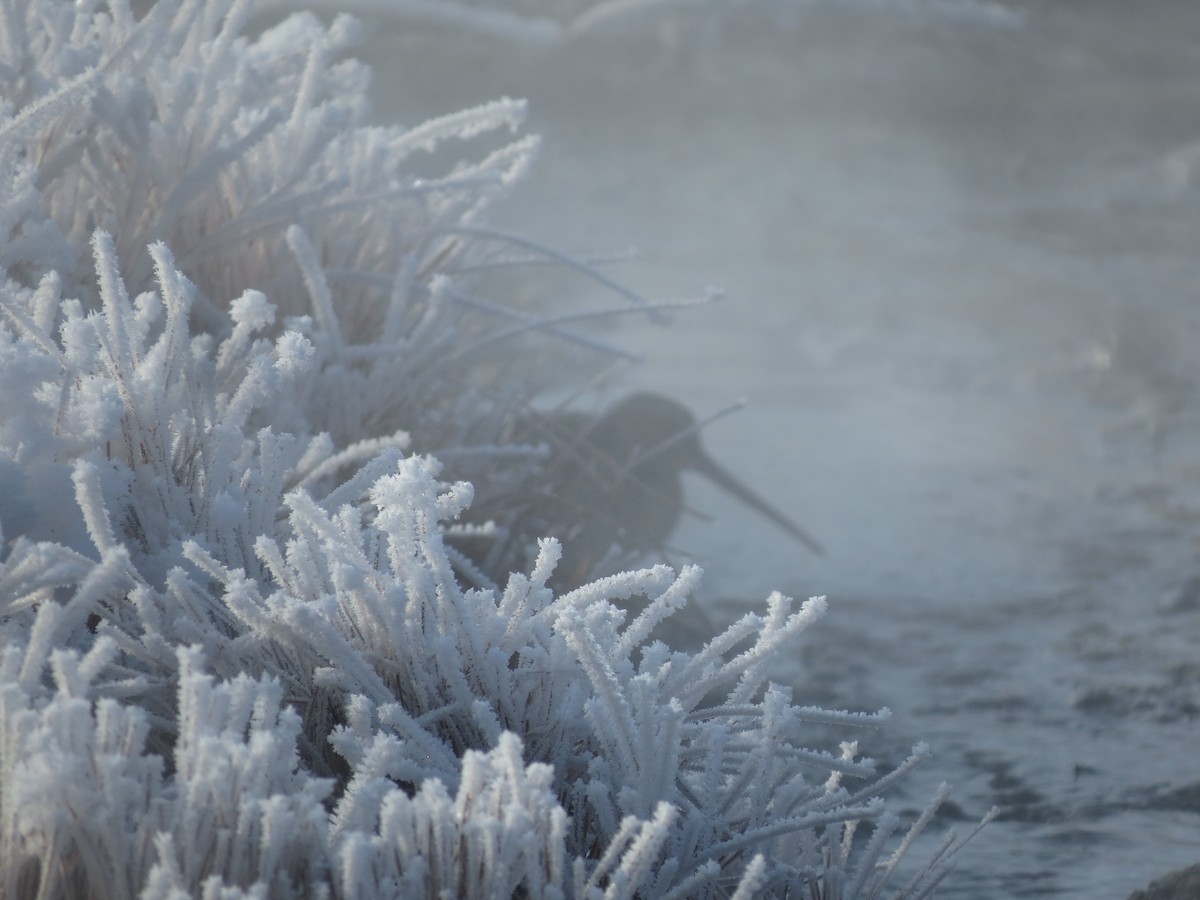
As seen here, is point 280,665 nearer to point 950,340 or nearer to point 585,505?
point 585,505

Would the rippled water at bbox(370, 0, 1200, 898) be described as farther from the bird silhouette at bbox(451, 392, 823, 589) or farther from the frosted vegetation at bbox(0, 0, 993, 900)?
the frosted vegetation at bbox(0, 0, 993, 900)

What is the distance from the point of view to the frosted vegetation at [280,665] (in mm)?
744

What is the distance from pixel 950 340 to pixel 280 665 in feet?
11.6

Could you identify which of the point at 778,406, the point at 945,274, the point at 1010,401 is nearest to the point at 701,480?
the point at 778,406

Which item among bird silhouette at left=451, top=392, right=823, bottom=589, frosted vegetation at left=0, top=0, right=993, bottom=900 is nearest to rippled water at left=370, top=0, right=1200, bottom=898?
bird silhouette at left=451, top=392, right=823, bottom=589

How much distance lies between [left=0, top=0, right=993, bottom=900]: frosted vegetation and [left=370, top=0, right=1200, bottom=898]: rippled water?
40 cm

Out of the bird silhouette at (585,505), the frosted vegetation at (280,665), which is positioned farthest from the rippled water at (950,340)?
the frosted vegetation at (280,665)

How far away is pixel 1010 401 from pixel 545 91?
3.35 metres

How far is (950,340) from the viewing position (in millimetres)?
4148

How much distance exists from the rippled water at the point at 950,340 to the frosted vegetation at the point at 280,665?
0.40m

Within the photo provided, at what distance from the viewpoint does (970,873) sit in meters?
1.18

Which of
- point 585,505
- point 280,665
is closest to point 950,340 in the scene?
point 585,505

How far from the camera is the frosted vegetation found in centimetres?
74

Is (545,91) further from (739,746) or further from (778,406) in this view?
(739,746)
